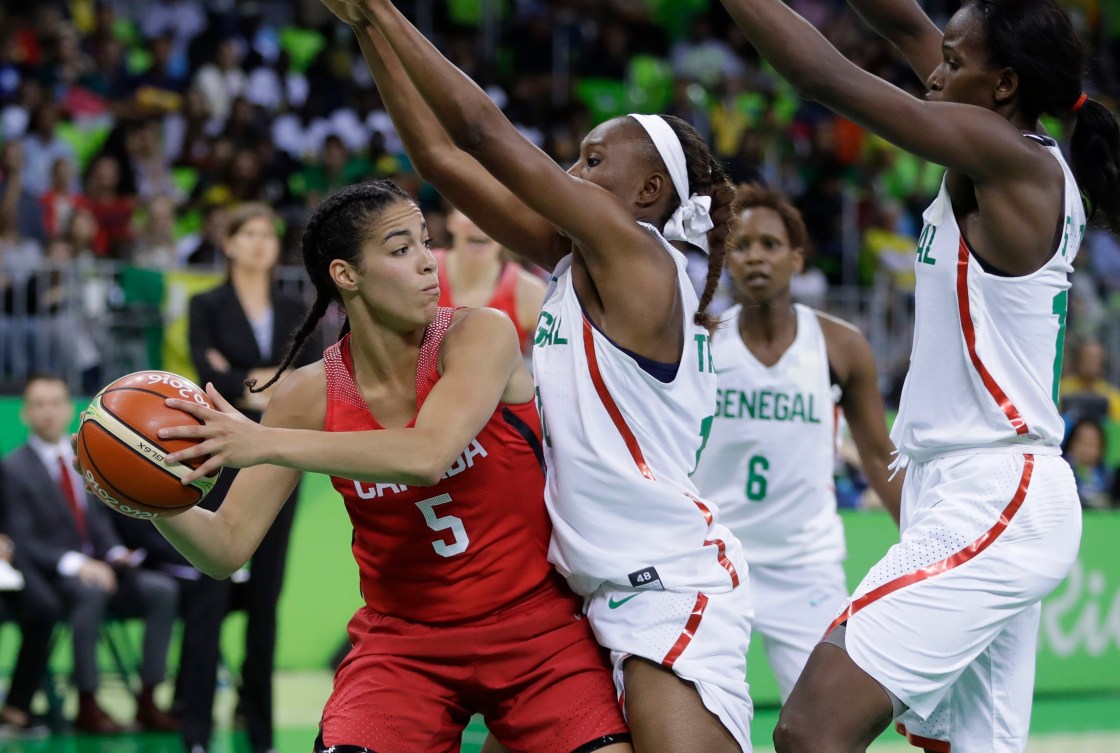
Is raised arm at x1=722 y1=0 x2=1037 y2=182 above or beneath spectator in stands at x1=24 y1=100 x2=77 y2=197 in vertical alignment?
beneath

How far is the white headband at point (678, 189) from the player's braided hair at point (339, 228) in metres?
0.66

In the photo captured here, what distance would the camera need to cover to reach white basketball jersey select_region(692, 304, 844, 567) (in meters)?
5.63

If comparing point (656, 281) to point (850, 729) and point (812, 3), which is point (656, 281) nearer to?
point (850, 729)

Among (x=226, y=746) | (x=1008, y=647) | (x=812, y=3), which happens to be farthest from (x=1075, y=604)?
(x=812, y=3)

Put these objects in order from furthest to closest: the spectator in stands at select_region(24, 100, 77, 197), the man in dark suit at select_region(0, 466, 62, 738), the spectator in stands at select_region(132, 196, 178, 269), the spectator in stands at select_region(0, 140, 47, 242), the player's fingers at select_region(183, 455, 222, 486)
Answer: the spectator in stands at select_region(24, 100, 77, 197), the spectator in stands at select_region(0, 140, 47, 242), the spectator in stands at select_region(132, 196, 178, 269), the man in dark suit at select_region(0, 466, 62, 738), the player's fingers at select_region(183, 455, 222, 486)

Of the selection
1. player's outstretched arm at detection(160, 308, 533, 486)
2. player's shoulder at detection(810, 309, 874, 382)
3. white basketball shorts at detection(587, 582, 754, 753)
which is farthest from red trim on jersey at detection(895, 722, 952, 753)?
player's shoulder at detection(810, 309, 874, 382)

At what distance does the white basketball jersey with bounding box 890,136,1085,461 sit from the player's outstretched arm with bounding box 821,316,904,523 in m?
1.76

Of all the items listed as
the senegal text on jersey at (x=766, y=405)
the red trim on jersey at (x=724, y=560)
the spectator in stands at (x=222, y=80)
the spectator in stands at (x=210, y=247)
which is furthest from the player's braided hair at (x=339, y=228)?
the spectator in stands at (x=222, y=80)

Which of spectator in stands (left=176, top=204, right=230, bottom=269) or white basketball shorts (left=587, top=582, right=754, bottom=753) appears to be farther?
spectator in stands (left=176, top=204, right=230, bottom=269)

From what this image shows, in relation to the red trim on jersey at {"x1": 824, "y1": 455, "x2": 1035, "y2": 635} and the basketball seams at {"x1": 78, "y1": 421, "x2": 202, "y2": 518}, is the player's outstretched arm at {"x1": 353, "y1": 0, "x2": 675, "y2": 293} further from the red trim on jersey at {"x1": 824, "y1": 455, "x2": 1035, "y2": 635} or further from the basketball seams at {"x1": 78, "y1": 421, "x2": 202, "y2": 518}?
the basketball seams at {"x1": 78, "y1": 421, "x2": 202, "y2": 518}

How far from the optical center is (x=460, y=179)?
4.00m

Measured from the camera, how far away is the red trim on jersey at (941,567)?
3.53 m

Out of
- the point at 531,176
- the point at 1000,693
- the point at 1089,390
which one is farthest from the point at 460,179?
the point at 1089,390

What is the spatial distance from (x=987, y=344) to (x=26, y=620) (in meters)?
5.53
